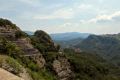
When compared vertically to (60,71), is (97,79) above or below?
below

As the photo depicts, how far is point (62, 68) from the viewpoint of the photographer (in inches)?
3063

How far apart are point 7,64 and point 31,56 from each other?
36.3 metres

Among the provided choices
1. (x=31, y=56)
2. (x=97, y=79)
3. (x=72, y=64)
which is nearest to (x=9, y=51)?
(x=31, y=56)

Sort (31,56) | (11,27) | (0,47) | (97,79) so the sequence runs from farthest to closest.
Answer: (97,79) < (11,27) < (31,56) < (0,47)

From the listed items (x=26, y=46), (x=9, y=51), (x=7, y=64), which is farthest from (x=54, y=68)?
(x=7, y=64)

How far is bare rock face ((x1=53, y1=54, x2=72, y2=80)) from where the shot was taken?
75.0 meters

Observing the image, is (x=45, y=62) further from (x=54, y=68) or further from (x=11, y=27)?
(x=11, y=27)

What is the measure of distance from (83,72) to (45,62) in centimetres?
2743

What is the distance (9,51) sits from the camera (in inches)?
1727

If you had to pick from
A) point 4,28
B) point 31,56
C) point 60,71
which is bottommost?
point 60,71

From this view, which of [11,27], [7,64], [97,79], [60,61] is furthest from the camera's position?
[97,79]

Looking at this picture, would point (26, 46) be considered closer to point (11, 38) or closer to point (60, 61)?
point (11, 38)

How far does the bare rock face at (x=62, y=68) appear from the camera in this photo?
246 ft

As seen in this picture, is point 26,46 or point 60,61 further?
point 60,61
